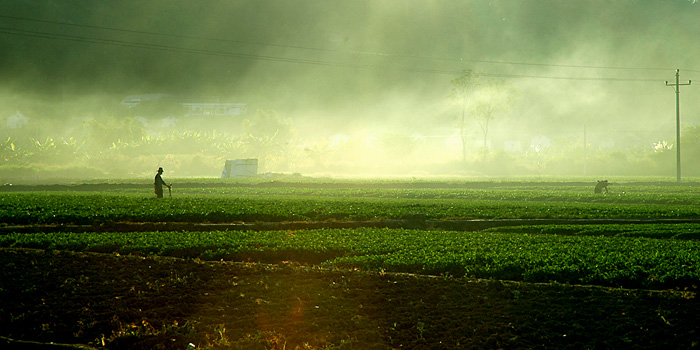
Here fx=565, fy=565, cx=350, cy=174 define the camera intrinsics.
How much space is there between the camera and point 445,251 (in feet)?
60.4

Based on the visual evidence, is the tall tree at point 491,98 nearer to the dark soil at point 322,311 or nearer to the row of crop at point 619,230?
the row of crop at point 619,230

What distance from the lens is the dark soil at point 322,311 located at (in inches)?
426

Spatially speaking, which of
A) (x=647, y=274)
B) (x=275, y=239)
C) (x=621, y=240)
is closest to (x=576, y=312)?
(x=647, y=274)

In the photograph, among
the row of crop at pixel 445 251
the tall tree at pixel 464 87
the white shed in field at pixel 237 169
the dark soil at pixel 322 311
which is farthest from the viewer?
the tall tree at pixel 464 87

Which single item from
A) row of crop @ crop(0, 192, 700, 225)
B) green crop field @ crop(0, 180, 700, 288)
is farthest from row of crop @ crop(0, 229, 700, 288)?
row of crop @ crop(0, 192, 700, 225)

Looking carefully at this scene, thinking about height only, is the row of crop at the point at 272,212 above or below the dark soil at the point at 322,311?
above

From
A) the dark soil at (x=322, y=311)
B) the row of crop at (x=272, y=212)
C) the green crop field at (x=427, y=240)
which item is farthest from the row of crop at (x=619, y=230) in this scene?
the dark soil at (x=322, y=311)

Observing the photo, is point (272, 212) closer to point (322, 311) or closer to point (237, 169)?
point (322, 311)

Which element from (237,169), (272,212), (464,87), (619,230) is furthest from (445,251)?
(464,87)

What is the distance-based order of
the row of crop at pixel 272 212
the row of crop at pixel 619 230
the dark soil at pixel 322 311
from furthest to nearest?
the row of crop at pixel 272 212 < the row of crop at pixel 619 230 < the dark soil at pixel 322 311

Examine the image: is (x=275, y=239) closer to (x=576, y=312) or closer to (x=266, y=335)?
(x=266, y=335)

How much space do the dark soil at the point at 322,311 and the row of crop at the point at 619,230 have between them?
11487 mm

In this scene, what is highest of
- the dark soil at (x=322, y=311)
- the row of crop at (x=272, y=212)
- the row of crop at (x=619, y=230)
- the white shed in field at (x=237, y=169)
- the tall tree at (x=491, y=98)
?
the tall tree at (x=491, y=98)

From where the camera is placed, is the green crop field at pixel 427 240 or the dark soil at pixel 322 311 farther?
the green crop field at pixel 427 240
